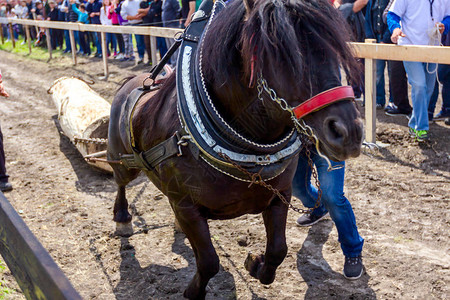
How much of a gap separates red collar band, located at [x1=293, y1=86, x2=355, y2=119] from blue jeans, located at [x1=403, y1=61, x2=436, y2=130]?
3.99 m

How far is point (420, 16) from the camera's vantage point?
5.98 meters

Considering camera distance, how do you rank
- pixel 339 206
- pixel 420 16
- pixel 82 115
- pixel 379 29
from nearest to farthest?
pixel 339 206 → pixel 420 16 → pixel 82 115 → pixel 379 29

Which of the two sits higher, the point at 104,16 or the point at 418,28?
the point at 104,16

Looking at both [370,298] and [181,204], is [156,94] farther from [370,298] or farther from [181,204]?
[370,298]

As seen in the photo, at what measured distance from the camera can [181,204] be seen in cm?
282

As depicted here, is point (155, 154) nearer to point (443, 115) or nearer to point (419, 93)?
point (419, 93)

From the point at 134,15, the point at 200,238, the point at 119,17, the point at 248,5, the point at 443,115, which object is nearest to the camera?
the point at 248,5

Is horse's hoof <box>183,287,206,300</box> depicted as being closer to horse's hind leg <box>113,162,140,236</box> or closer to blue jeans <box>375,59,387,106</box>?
horse's hind leg <box>113,162,140,236</box>

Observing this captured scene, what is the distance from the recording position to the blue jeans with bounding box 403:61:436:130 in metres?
5.74

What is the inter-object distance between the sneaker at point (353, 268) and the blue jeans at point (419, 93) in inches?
111

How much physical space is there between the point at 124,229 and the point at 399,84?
447 cm

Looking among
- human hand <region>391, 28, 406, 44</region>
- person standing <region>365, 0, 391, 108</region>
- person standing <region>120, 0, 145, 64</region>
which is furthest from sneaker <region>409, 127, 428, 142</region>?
person standing <region>120, 0, 145, 64</region>

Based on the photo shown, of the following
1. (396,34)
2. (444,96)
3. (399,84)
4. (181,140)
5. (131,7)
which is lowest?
(444,96)

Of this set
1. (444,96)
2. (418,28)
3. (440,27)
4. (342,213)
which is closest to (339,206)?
(342,213)
